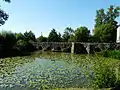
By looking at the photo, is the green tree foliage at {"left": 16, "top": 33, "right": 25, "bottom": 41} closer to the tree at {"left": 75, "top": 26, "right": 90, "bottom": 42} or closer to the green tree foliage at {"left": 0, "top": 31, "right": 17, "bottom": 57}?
the tree at {"left": 75, "top": 26, "right": 90, "bottom": 42}

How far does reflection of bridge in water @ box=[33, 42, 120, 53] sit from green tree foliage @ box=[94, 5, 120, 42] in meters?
8.00

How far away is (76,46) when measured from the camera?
63656mm

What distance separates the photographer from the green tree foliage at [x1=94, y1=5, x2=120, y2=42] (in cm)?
6956

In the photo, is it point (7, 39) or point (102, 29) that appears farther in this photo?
point (102, 29)

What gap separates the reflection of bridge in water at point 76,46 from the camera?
181 ft

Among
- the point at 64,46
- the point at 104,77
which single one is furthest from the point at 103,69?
the point at 64,46

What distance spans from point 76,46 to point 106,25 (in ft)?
36.3

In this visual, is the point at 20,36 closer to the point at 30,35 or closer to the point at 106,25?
the point at 30,35

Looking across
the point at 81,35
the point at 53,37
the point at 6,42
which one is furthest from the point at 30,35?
the point at 6,42

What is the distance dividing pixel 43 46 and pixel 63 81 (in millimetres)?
54437

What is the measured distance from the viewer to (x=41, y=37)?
8844 centimetres

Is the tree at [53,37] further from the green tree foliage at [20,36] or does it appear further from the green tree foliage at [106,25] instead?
the green tree foliage at [106,25]

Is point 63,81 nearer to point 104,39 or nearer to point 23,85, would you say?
point 23,85

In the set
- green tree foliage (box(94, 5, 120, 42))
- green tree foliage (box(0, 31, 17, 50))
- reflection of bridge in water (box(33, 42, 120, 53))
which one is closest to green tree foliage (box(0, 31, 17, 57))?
green tree foliage (box(0, 31, 17, 50))
